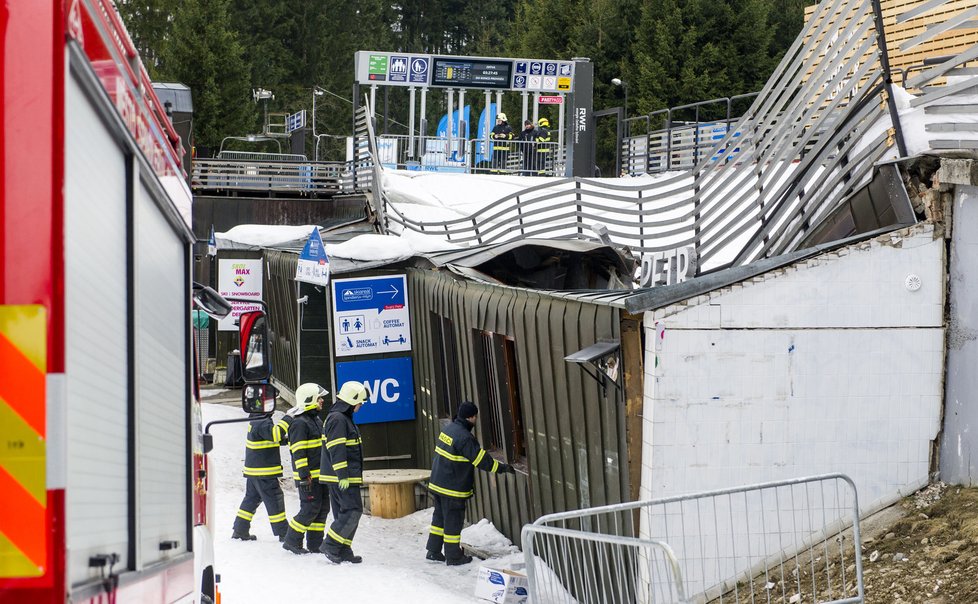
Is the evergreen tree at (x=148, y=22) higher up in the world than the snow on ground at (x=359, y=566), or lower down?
higher up

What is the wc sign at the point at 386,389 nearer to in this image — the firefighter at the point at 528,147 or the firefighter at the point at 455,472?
the firefighter at the point at 455,472

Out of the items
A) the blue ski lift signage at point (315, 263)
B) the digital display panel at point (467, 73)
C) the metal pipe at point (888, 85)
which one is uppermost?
the digital display panel at point (467, 73)

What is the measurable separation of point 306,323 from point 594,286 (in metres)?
3.90

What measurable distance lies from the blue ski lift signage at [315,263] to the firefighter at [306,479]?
8.22 ft

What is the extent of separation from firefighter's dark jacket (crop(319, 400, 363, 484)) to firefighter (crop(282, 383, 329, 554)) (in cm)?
39

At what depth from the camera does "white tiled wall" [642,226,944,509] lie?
799 centimetres

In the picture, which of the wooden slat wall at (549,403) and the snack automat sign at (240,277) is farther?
the snack automat sign at (240,277)

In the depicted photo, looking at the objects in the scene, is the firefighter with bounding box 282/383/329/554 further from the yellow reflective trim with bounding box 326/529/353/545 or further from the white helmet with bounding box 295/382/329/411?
the yellow reflective trim with bounding box 326/529/353/545

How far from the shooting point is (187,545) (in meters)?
4.22

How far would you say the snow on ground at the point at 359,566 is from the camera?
9102 millimetres

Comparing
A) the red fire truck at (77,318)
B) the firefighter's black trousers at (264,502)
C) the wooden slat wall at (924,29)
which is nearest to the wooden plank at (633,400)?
the firefighter's black trousers at (264,502)

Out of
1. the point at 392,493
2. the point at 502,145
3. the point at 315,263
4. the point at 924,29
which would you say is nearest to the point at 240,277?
the point at 315,263

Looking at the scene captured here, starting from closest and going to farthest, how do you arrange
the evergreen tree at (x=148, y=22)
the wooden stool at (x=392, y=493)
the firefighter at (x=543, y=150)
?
the wooden stool at (x=392, y=493), the firefighter at (x=543, y=150), the evergreen tree at (x=148, y=22)

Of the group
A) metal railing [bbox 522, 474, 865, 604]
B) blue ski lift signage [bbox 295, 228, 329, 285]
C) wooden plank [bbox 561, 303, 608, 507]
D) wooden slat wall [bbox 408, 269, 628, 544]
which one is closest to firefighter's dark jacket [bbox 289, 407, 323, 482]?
wooden slat wall [bbox 408, 269, 628, 544]
